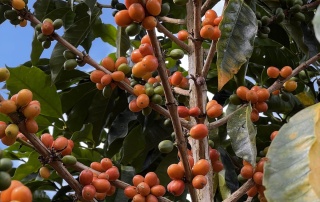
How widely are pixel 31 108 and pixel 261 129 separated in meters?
1.33

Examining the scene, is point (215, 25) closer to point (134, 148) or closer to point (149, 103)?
point (149, 103)

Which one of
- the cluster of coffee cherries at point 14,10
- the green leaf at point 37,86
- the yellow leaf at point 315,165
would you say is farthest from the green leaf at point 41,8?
the yellow leaf at point 315,165

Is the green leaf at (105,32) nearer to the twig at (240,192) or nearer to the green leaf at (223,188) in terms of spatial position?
the green leaf at (223,188)

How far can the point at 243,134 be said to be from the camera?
3.73ft

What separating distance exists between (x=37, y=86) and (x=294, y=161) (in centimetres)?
139

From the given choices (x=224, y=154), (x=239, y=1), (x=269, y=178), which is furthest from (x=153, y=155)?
(x=269, y=178)

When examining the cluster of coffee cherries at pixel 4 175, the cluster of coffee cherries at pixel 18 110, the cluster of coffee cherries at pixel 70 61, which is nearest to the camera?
the cluster of coffee cherries at pixel 4 175

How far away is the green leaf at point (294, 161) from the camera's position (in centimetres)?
69

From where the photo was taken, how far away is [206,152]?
3.94 ft

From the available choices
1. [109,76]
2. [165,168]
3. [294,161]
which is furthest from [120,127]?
[294,161]

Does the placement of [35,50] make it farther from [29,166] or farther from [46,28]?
[46,28]

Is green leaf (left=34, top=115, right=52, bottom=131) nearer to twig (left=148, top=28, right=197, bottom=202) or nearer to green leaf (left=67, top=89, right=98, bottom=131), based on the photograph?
green leaf (left=67, top=89, right=98, bottom=131)

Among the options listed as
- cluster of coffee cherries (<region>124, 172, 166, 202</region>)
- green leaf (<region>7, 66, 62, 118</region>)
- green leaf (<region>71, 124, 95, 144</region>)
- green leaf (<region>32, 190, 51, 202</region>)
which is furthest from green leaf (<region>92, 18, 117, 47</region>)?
cluster of coffee cherries (<region>124, 172, 166, 202</region>)

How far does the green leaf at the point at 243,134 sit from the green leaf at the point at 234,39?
7.6 inches
